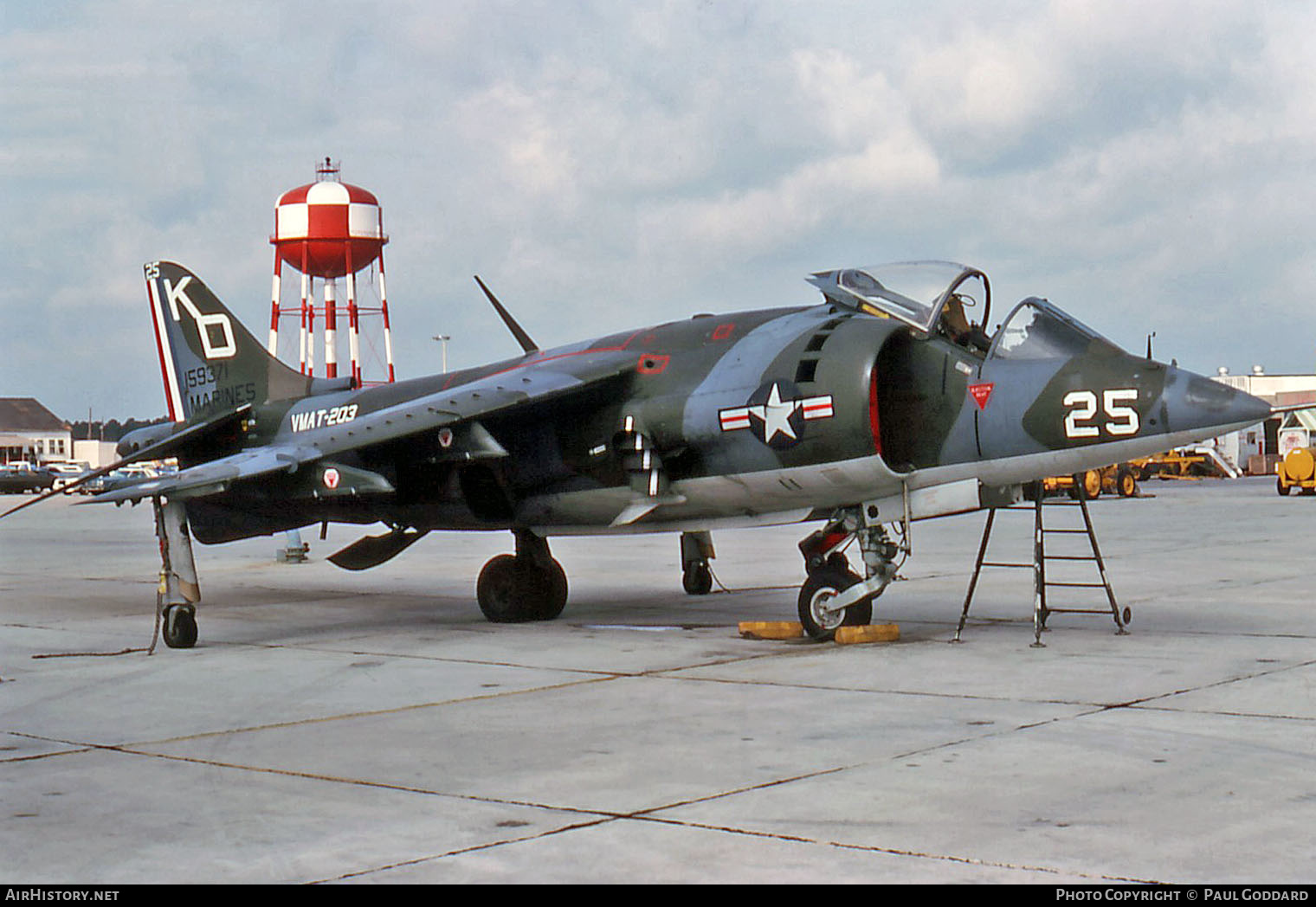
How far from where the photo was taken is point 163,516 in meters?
11.6

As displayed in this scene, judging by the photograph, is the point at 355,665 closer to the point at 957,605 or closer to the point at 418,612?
the point at 418,612

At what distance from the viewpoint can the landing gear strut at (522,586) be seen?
43.8 ft

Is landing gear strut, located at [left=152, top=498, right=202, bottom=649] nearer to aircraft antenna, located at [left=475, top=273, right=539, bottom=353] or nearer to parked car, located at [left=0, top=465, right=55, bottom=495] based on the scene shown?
aircraft antenna, located at [left=475, top=273, right=539, bottom=353]

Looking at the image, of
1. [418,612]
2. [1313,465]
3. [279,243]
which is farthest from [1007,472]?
[279,243]

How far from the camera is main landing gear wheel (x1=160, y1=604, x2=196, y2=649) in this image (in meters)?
11.5

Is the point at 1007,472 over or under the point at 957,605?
over

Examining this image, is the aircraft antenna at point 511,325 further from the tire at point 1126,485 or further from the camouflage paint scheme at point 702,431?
the tire at point 1126,485

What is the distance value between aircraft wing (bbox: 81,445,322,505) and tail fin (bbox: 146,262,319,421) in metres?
3.72

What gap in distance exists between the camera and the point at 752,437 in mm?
11281

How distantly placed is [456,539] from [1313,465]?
957 inches

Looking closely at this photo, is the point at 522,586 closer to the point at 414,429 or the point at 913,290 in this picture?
the point at 414,429

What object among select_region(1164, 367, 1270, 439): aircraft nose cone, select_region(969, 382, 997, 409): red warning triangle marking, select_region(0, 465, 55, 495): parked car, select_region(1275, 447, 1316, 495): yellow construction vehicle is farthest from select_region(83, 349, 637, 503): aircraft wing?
select_region(0, 465, 55, 495): parked car

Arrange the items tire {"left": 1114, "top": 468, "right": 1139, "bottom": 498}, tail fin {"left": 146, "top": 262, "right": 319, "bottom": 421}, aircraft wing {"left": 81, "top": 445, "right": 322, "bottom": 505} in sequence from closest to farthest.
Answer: aircraft wing {"left": 81, "top": 445, "right": 322, "bottom": 505} → tail fin {"left": 146, "top": 262, "right": 319, "bottom": 421} → tire {"left": 1114, "top": 468, "right": 1139, "bottom": 498}

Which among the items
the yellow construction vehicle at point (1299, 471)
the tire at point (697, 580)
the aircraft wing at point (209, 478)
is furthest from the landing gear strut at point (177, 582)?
the yellow construction vehicle at point (1299, 471)
